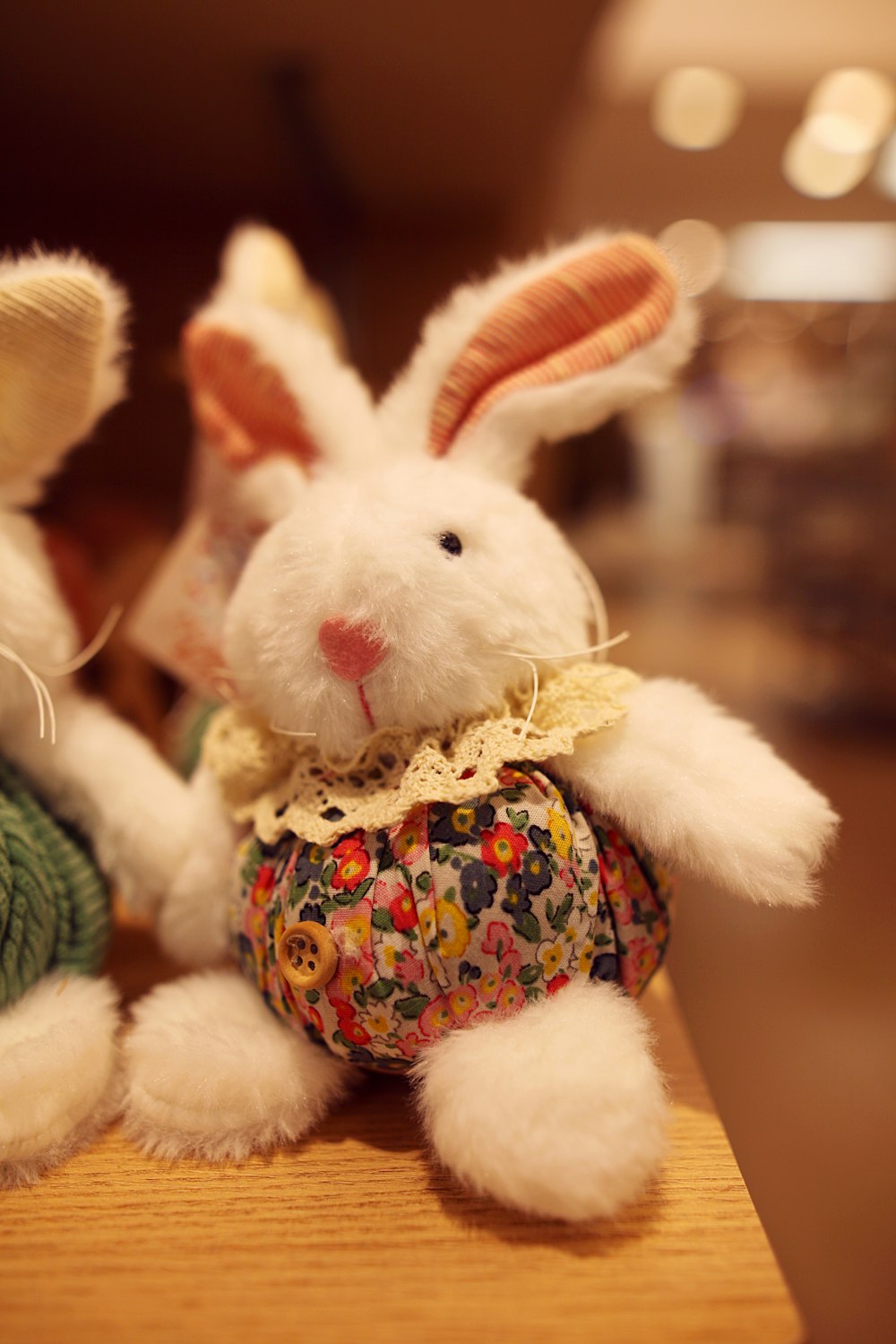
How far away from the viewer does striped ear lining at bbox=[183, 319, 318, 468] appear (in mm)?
525

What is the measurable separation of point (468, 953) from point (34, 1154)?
21 centimetres

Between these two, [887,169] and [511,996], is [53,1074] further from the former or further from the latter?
[887,169]

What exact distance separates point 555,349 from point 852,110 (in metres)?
2.15

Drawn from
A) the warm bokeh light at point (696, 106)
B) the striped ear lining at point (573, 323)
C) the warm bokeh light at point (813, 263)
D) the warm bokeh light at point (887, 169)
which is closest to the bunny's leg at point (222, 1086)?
the striped ear lining at point (573, 323)

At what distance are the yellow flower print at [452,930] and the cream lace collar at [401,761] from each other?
0.04 meters

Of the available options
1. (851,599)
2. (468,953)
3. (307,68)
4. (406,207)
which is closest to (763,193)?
(851,599)

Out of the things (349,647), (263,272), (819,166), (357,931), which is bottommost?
(357,931)

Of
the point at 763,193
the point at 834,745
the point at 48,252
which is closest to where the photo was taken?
the point at 48,252

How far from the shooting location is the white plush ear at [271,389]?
20.0 inches

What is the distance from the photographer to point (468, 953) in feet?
1.27

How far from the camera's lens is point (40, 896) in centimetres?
45

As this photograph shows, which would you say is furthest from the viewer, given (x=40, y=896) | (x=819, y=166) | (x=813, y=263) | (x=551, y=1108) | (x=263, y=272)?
(x=813, y=263)

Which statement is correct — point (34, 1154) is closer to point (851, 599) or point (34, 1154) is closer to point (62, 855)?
point (62, 855)

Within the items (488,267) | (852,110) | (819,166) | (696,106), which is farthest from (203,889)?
(819,166)
